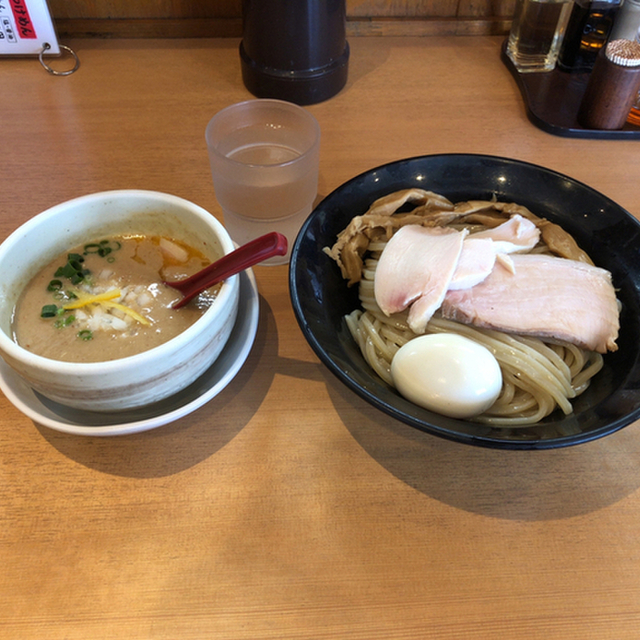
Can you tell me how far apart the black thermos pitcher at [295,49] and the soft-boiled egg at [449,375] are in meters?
0.97

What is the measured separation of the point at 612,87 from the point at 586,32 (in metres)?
0.32

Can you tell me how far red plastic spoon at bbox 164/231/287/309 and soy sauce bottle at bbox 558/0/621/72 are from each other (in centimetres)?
129

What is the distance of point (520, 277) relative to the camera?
89 cm

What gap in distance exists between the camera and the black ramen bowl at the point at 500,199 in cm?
67

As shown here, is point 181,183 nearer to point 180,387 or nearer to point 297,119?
point 297,119

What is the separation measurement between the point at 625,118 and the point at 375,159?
0.71m

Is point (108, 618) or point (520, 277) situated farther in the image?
point (520, 277)

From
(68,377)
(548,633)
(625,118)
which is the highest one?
(68,377)

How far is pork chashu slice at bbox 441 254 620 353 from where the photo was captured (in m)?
0.83

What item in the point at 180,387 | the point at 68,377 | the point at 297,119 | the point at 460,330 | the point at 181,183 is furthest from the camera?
the point at 181,183

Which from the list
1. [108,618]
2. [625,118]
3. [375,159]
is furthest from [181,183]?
[625,118]

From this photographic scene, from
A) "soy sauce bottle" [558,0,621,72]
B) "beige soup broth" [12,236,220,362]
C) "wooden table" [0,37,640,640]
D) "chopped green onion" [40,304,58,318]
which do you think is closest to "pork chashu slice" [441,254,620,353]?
"wooden table" [0,37,640,640]

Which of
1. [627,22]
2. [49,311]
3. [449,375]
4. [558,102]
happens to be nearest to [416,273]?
[449,375]

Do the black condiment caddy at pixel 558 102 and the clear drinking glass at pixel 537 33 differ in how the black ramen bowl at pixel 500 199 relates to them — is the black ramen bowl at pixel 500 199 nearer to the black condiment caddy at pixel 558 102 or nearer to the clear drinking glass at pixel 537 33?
the black condiment caddy at pixel 558 102
